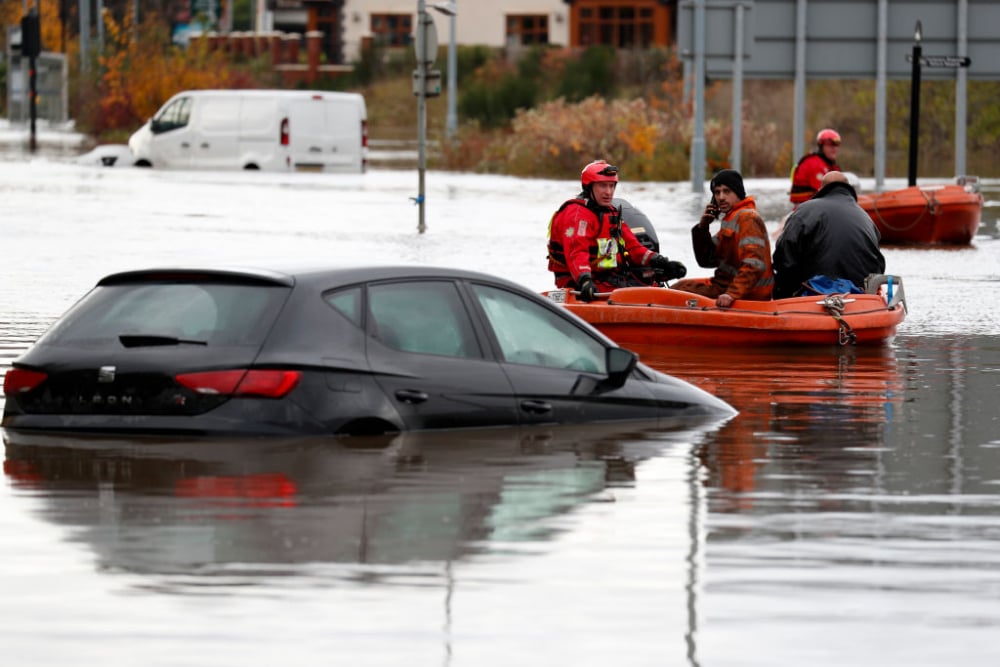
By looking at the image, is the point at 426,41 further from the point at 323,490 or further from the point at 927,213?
the point at 323,490

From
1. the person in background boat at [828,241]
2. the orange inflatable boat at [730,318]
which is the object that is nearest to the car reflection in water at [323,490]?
the orange inflatable boat at [730,318]

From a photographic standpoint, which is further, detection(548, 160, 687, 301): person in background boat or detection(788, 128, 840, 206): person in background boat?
detection(788, 128, 840, 206): person in background boat

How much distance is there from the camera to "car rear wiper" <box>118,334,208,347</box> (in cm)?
1101

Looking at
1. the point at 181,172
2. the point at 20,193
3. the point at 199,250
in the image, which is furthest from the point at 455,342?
the point at 181,172

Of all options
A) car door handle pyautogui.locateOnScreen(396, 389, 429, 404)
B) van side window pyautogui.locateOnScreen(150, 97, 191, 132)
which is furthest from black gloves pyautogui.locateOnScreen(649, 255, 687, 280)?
van side window pyautogui.locateOnScreen(150, 97, 191, 132)

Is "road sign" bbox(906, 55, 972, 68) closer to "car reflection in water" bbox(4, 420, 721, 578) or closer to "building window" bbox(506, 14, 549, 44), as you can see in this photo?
"car reflection in water" bbox(4, 420, 721, 578)

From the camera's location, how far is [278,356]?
10.9m

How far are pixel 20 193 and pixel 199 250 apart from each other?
1433cm

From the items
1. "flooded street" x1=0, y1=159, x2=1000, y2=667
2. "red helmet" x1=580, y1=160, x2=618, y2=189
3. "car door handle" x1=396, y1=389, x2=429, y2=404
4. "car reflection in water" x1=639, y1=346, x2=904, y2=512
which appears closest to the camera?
"flooded street" x1=0, y1=159, x2=1000, y2=667

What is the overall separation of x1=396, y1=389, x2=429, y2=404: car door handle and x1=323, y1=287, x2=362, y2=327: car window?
1.33 ft

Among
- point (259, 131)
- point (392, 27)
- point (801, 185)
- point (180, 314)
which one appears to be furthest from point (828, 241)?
point (392, 27)

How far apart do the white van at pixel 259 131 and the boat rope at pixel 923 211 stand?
65.8ft

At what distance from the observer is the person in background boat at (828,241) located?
1800 cm

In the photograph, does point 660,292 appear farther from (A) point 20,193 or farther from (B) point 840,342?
(A) point 20,193
